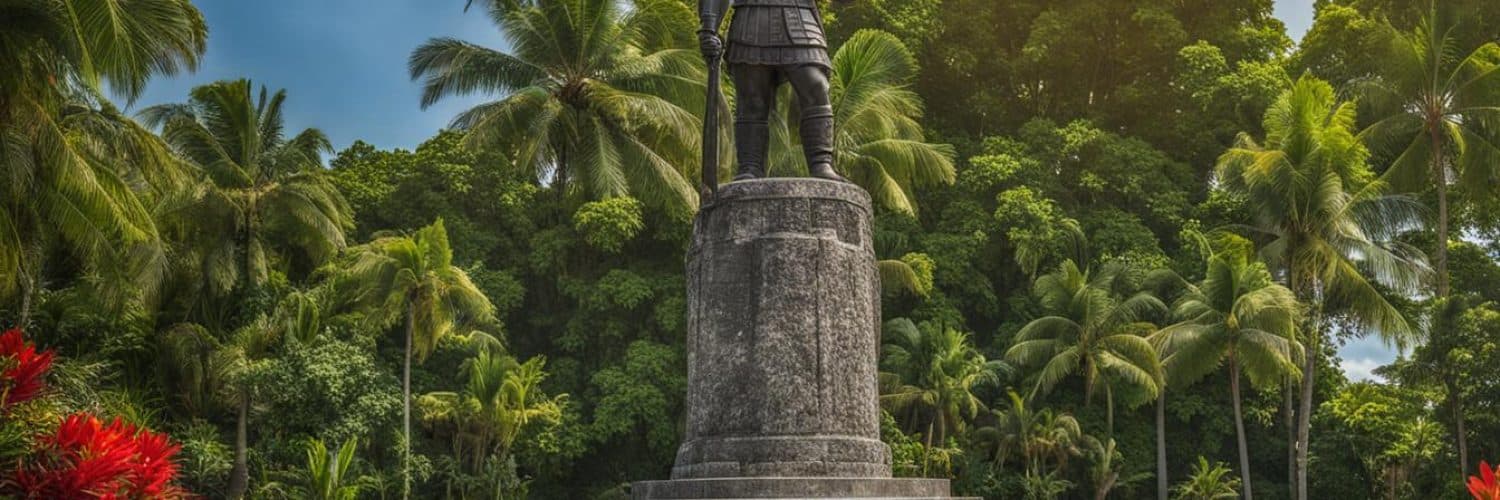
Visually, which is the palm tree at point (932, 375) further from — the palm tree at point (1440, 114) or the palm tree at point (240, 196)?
the palm tree at point (240, 196)

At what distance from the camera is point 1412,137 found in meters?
26.9

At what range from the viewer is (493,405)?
24.4m

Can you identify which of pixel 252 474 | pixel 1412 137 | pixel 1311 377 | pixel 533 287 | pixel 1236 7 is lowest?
pixel 252 474

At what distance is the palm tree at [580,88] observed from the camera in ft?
74.6

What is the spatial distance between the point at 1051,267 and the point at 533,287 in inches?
413

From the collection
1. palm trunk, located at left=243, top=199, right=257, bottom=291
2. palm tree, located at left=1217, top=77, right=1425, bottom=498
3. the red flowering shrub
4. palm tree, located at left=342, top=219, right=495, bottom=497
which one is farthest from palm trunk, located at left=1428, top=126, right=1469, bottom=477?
the red flowering shrub

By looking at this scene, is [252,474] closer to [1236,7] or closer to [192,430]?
[192,430]

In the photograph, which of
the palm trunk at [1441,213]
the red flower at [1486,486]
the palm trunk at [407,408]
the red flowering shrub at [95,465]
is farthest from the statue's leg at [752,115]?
the palm trunk at [1441,213]

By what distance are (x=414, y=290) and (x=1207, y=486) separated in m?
14.7

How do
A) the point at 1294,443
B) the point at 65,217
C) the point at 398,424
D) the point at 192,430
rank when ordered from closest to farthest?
1. the point at 65,217
2. the point at 192,430
3. the point at 398,424
4. the point at 1294,443

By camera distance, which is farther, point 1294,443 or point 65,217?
point 1294,443

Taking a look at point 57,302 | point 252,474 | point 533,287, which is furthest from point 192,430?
point 533,287

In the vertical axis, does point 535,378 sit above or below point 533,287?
below

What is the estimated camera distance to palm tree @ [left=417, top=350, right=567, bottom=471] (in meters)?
24.3
